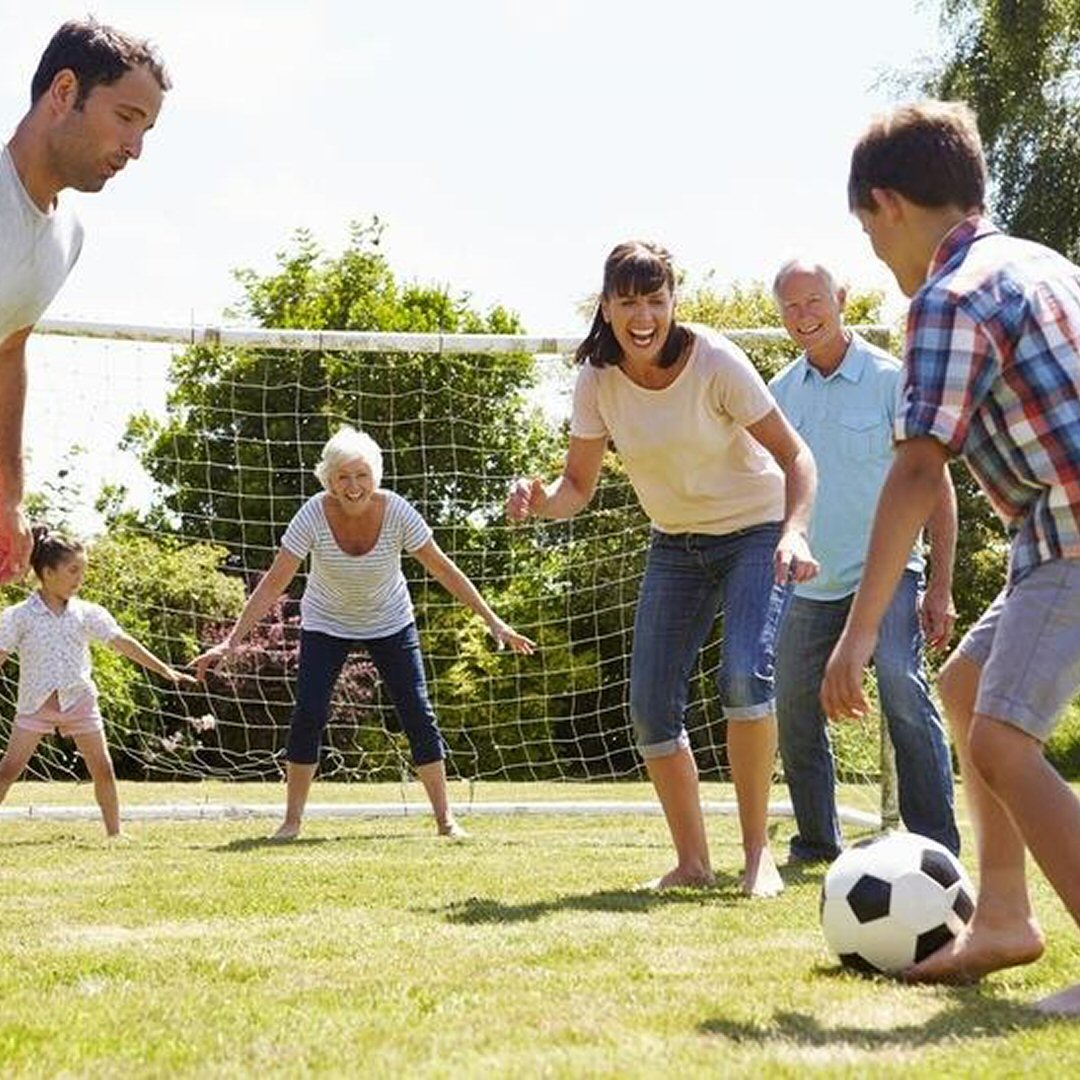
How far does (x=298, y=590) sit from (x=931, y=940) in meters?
14.0

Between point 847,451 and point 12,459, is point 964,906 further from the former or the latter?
point 847,451

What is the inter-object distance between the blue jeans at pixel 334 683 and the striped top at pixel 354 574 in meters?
0.06

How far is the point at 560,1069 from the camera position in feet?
9.85

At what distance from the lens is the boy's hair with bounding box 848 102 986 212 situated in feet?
12.6

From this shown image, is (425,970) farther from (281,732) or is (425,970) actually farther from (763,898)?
(281,732)

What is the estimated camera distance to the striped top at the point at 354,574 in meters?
8.63

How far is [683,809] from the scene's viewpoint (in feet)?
20.5

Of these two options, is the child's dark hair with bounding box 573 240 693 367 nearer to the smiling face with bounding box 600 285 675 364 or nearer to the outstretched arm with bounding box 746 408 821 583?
the smiling face with bounding box 600 285 675 364

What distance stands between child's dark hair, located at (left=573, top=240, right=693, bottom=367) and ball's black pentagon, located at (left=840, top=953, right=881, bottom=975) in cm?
224

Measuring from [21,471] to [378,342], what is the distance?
18.6ft

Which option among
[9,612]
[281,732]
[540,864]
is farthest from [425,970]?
[281,732]

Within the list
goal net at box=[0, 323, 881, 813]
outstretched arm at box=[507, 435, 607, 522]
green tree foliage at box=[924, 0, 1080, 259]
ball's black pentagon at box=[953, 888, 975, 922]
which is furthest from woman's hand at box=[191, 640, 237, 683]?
green tree foliage at box=[924, 0, 1080, 259]

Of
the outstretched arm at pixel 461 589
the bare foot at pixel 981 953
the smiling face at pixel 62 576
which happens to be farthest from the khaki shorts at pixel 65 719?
the bare foot at pixel 981 953

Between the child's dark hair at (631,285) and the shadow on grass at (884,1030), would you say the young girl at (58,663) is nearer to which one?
the child's dark hair at (631,285)
